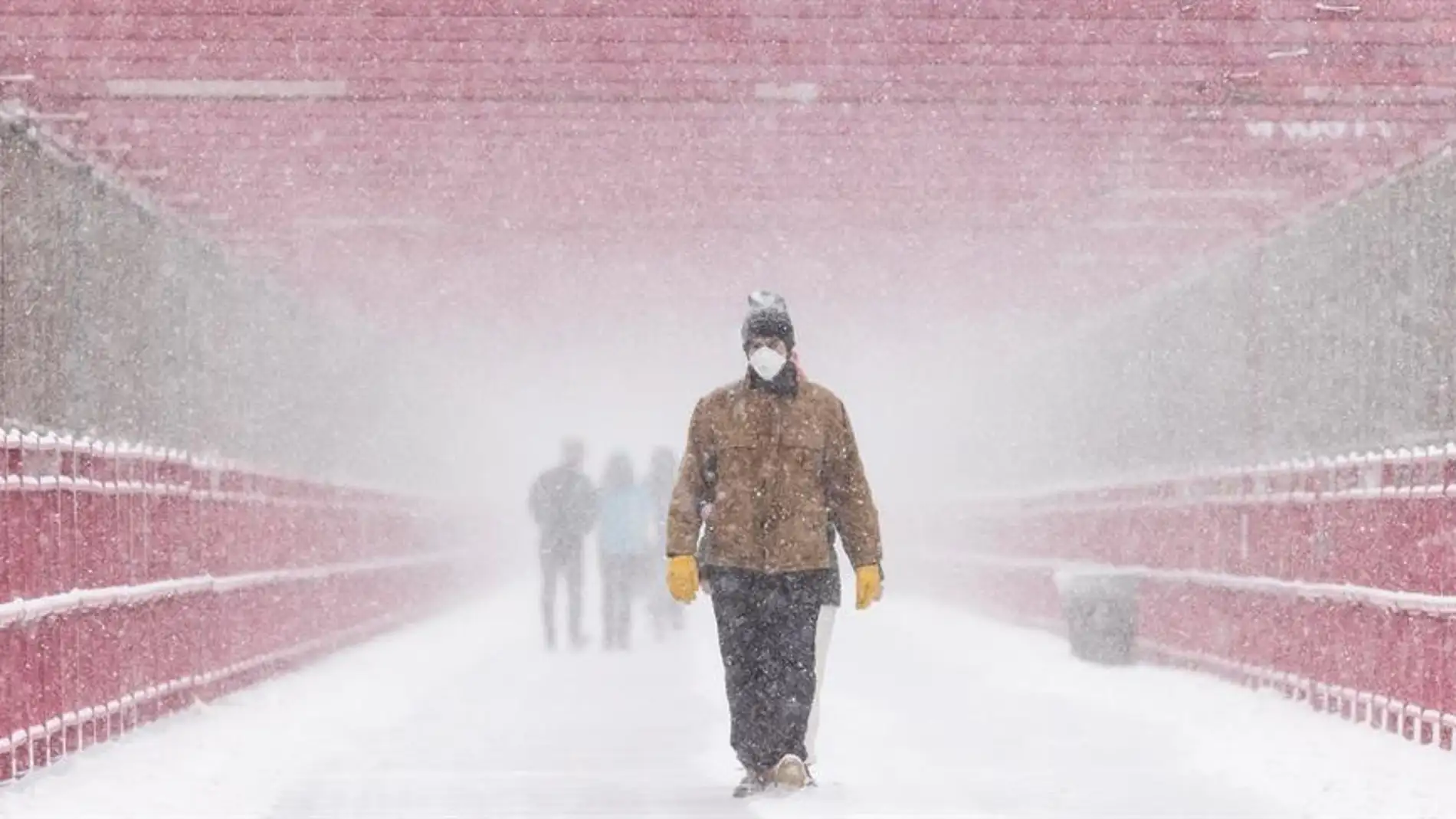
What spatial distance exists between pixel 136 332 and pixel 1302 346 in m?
7.04

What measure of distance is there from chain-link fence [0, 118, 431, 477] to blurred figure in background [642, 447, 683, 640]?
3.35 metres

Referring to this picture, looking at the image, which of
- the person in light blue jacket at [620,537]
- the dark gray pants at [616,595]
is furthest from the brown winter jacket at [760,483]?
the person in light blue jacket at [620,537]

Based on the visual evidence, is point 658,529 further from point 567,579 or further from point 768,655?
point 768,655

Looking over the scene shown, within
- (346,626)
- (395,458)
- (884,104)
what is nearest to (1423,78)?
(884,104)

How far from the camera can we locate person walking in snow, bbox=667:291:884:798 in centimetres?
1005

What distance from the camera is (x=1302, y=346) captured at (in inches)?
645

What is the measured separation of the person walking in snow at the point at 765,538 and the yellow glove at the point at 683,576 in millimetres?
17

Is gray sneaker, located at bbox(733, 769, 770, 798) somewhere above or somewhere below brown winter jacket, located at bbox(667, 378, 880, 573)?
below

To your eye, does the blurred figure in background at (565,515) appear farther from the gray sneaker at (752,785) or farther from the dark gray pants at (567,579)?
the gray sneaker at (752,785)

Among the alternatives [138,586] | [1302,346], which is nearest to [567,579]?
[1302,346]

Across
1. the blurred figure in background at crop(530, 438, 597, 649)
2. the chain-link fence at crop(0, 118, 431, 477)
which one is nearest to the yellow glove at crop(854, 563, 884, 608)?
the chain-link fence at crop(0, 118, 431, 477)

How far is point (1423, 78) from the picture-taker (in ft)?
57.3

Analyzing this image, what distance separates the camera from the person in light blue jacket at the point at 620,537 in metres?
23.6

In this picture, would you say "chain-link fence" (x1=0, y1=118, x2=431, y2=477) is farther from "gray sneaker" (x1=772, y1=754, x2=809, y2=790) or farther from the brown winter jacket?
"gray sneaker" (x1=772, y1=754, x2=809, y2=790)
